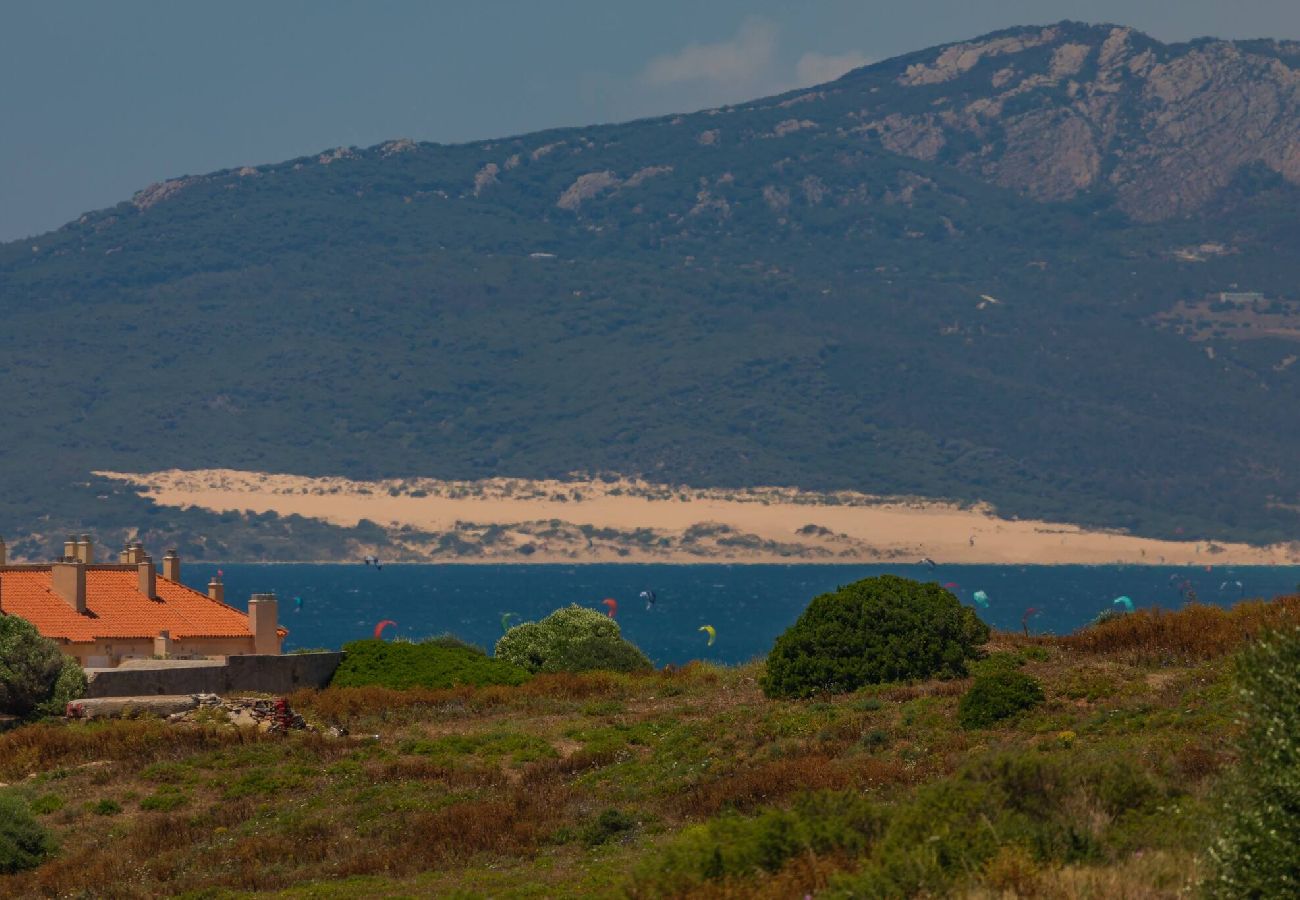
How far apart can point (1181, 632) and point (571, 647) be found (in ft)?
63.9

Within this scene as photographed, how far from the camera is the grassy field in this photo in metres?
23.2

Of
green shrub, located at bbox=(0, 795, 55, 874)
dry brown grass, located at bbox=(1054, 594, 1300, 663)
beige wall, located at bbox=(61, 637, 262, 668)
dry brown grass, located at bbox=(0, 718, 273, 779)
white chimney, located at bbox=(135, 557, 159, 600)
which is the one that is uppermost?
white chimney, located at bbox=(135, 557, 159, 600)

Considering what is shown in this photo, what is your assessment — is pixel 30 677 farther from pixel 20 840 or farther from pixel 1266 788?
pixel 1266 788

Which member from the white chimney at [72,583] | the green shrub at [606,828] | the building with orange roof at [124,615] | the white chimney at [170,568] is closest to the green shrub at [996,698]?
the green shrub at [606,828]

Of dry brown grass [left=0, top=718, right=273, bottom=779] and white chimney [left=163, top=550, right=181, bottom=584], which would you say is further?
white chimney [left=163, top=550, right=181, bottom=584]

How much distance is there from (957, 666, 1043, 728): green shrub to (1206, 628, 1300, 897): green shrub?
11.4m

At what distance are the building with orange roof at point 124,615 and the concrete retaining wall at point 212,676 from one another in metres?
5.26

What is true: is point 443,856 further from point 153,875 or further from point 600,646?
point 600,646

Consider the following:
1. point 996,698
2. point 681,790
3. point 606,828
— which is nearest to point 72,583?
point 681,790

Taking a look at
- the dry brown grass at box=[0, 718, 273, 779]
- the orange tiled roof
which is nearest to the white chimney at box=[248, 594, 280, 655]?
the orange tiled roof

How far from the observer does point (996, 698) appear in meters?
33.6

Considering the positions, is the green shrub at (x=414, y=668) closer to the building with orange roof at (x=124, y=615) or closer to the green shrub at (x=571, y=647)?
the green shrub at (x=571, y=647)

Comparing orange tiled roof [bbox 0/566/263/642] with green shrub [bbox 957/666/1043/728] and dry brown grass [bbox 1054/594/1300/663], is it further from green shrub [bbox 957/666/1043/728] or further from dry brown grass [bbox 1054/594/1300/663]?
green shrub [bbox 957/666/1043/728]

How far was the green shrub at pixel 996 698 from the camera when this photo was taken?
110ft
